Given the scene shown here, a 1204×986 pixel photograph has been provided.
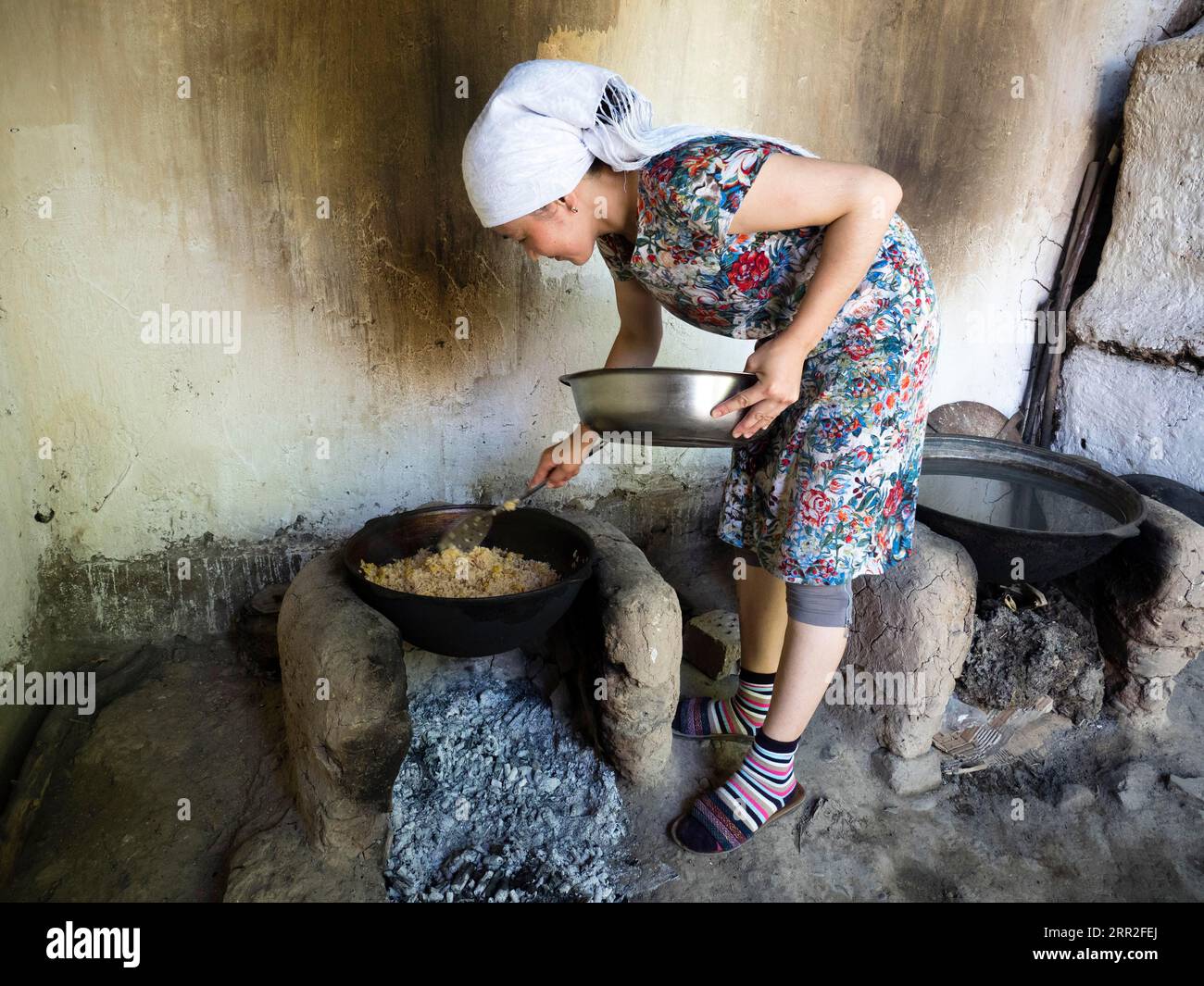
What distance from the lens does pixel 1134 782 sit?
2516mm

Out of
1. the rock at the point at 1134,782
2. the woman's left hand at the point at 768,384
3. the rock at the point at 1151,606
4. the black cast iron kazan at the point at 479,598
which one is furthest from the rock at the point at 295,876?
the rock at the point at 1151,606

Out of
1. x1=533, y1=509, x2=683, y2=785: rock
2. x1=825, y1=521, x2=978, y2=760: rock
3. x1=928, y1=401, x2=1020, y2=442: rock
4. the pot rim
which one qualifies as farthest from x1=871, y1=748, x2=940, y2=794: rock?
x1=928, y1=401, x2=1020, y2=442: rock

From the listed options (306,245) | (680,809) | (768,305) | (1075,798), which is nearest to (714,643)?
(680,809)

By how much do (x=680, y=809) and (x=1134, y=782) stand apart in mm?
1424

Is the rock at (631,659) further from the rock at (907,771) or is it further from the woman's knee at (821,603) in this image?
the rock at (907,771)

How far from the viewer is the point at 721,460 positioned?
331cm

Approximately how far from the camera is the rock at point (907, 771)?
2.45 metres

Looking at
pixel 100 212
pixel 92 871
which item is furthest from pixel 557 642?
pixel 100 212

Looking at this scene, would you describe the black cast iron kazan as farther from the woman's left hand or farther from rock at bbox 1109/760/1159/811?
rock at bbox 1109/760/1159/811

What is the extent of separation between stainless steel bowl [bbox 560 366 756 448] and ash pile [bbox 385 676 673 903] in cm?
105

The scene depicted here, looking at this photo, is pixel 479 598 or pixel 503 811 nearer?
pixel 479 598

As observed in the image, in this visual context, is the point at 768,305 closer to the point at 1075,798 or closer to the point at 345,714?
the point at 345,714

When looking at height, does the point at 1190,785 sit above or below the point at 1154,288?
below

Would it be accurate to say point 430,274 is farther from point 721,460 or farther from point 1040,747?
point 1040,747
